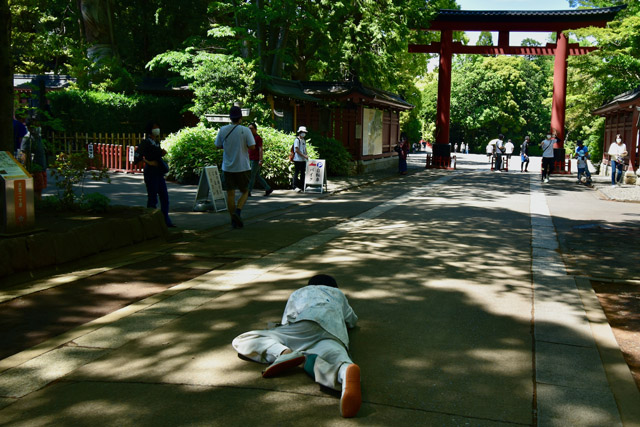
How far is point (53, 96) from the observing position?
2523cm

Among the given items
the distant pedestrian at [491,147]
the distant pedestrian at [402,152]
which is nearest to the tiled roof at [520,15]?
the distant pedestrian at [491,147]

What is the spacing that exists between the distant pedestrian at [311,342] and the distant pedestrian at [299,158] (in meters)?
12.6

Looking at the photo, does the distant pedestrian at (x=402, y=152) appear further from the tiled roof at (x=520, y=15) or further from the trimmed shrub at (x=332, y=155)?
the tiled roof at (x=520, y=15)

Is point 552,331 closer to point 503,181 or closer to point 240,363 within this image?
point 240,363

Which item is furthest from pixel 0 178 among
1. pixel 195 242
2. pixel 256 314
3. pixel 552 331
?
pixel 552 331

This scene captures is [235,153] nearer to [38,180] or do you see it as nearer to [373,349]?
[38,180]

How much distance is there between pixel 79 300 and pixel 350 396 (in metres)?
3.56

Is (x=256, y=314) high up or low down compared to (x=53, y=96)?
down

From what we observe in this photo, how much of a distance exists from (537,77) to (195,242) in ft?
222

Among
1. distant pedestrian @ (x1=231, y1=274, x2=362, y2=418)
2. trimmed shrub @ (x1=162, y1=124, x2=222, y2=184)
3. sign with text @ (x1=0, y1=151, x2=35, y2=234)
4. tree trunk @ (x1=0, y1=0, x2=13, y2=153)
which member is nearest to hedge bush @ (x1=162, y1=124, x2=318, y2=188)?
trimmed shrub @ (x1=162, y1=124, x2=222, y2=184)

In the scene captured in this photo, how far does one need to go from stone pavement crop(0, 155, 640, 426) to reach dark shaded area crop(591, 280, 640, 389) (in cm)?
13

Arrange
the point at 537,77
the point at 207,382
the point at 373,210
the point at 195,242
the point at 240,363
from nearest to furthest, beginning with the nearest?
the point at 207,382 < the point at 240,363 < the point at 195,242 < the point at 373,210 < the point at 537,77

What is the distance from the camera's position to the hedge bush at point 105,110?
83.3ft

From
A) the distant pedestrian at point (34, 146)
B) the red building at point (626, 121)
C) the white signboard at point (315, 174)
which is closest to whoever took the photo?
the distant pedestrian at point (34, 146)
